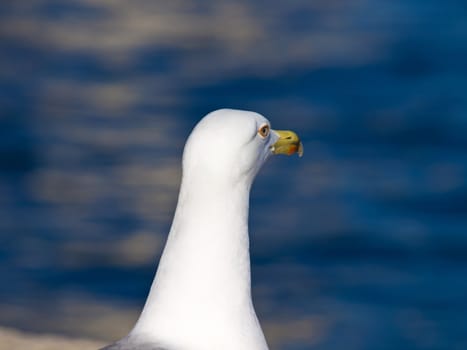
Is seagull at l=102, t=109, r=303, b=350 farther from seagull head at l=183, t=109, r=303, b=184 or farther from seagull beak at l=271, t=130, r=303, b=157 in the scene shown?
seagull beak at l=271, t=130, r=303, b=157

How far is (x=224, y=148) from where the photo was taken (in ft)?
15.0

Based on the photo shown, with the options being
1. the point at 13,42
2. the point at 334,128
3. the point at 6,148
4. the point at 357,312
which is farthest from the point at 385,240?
the point at 13,42

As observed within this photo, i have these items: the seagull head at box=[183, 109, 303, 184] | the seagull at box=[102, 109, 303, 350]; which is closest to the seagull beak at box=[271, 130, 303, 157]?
the seagull head at box=[183, 109, 303, 184]

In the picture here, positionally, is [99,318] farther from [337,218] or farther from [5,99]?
[5,99]

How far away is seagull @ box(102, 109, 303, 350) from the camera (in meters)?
4.57

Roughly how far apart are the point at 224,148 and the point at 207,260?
0.37m

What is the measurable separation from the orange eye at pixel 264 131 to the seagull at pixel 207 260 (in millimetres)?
147

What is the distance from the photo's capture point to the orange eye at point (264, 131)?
4.84 meters

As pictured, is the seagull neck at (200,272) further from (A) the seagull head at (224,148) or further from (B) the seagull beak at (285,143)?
(B) the seagull beak at (285,143)

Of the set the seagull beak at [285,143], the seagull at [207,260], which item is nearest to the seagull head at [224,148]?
the seagull at [207,260]

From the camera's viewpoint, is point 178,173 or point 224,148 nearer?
point 224,148

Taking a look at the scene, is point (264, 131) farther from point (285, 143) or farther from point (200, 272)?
point (200, 272)

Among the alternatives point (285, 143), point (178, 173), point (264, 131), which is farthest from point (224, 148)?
point (178, 173)

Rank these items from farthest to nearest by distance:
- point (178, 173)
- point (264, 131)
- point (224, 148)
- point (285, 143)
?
point (178, 173), point (285, 143), point (264, 131), point (224, 148)
